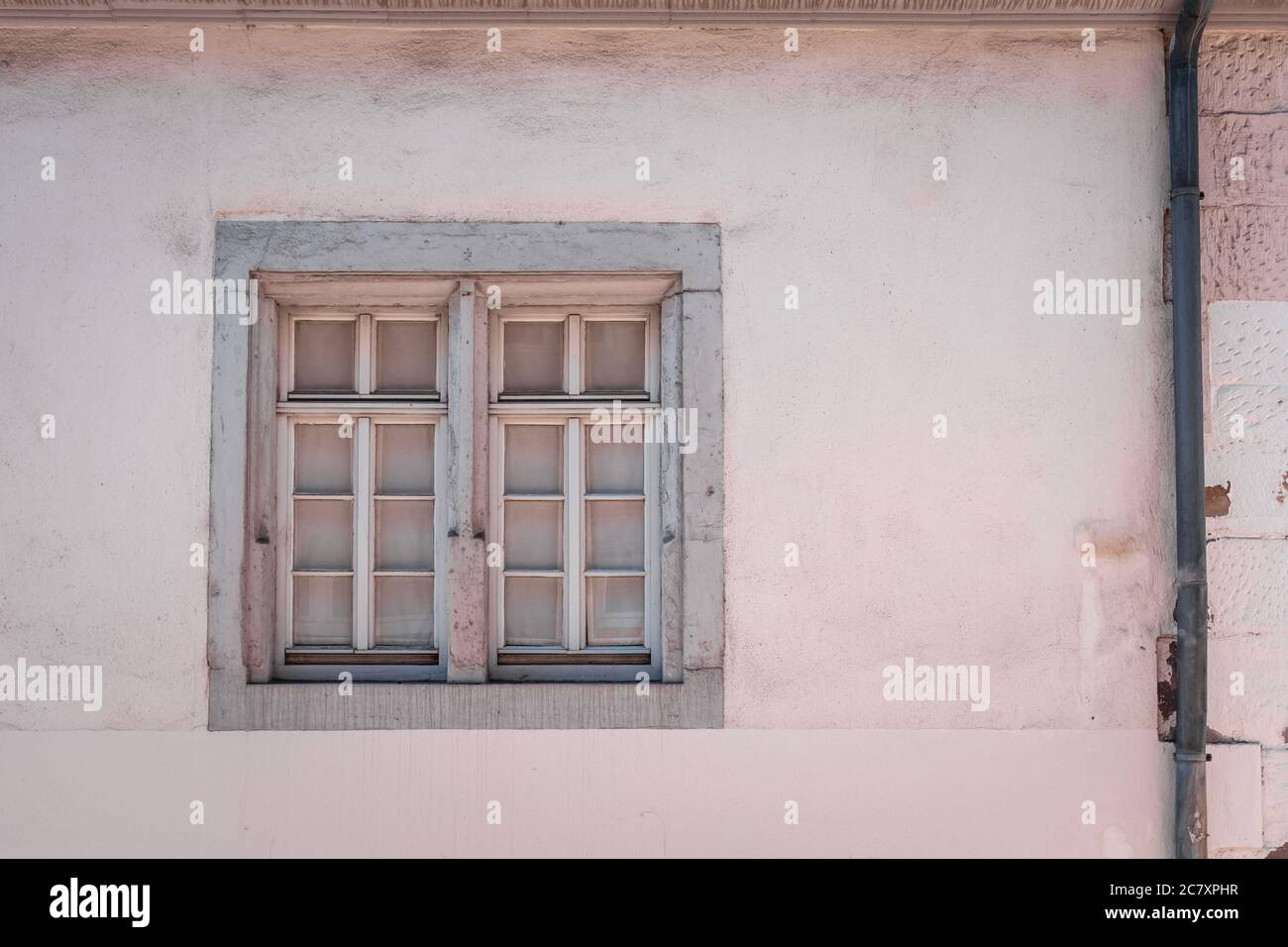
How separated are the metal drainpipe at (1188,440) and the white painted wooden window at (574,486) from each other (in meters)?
2.00

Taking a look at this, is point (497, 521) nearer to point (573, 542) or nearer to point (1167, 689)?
point (573, 542)

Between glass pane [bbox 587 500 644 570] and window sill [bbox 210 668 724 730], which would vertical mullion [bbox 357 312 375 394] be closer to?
glass pane [bbox 587 500 644 570]

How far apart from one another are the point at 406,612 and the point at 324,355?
1.12 m

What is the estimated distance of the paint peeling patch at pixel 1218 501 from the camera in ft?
12.5

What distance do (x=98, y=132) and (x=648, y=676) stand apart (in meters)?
3.04

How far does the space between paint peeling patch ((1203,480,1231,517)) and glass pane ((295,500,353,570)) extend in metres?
3.40

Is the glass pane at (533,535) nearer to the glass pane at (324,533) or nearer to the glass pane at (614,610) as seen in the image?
the glass pane at (614,610)

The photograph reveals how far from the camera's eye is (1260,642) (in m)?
3.79

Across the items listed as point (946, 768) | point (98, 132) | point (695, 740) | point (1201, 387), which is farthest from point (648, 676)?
point (98, 132)

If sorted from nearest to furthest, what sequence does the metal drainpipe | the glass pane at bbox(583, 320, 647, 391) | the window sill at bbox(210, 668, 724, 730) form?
the metal drainpipe < the window sill at bbox(210, 668, 724, 730) < the glass pane at bbox(583, 320, 647, 391)

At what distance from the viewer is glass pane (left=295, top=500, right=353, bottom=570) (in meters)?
4.04

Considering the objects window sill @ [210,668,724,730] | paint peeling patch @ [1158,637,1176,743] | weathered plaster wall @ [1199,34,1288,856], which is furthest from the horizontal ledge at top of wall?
window sill @ [210,668,724,730]

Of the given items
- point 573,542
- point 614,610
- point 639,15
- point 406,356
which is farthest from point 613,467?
point 639,15

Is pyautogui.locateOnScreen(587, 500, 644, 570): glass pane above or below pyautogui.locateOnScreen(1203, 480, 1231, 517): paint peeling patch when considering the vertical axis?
below
